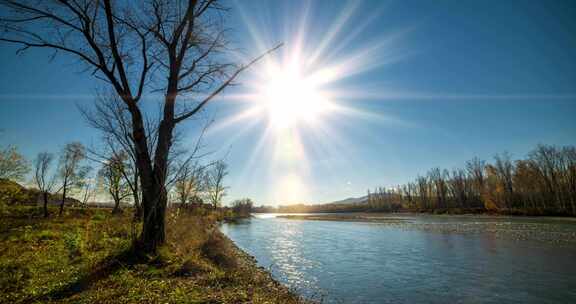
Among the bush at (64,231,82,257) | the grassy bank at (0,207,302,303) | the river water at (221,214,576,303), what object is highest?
the bush at (64,231,82,257)

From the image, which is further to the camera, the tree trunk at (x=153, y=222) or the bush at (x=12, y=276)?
the tree trunk at (x=153, y=222)

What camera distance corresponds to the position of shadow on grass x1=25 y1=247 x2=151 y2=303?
501 cm

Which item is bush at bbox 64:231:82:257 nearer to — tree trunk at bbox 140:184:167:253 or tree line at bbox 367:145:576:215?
tree trunk at bbox 140:184:167:253

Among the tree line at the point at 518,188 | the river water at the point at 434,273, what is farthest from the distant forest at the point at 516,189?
the river water at the point at 434,273

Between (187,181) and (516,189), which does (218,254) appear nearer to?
(187,181)

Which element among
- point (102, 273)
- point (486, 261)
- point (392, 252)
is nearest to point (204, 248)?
point (102, 273)

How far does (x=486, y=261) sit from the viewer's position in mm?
11859

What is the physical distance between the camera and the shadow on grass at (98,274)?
501 cm

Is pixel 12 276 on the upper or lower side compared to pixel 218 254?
upper

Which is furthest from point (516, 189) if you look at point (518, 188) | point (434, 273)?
point (434, 273)

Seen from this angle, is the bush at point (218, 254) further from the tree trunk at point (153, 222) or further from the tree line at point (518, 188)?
the tree line at point (518, 188)

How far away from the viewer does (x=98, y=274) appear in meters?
6.33

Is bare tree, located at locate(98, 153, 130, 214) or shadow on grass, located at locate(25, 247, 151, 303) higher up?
bare tree, located at locate(98, 153, 130, 214)

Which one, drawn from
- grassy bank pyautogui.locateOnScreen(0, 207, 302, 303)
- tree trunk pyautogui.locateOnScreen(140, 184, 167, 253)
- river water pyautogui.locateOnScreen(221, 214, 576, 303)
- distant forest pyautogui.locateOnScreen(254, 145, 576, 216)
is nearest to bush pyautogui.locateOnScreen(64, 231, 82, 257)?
grassy bank pyautogui.locateOnScreen(0, 207, 302, 303)
